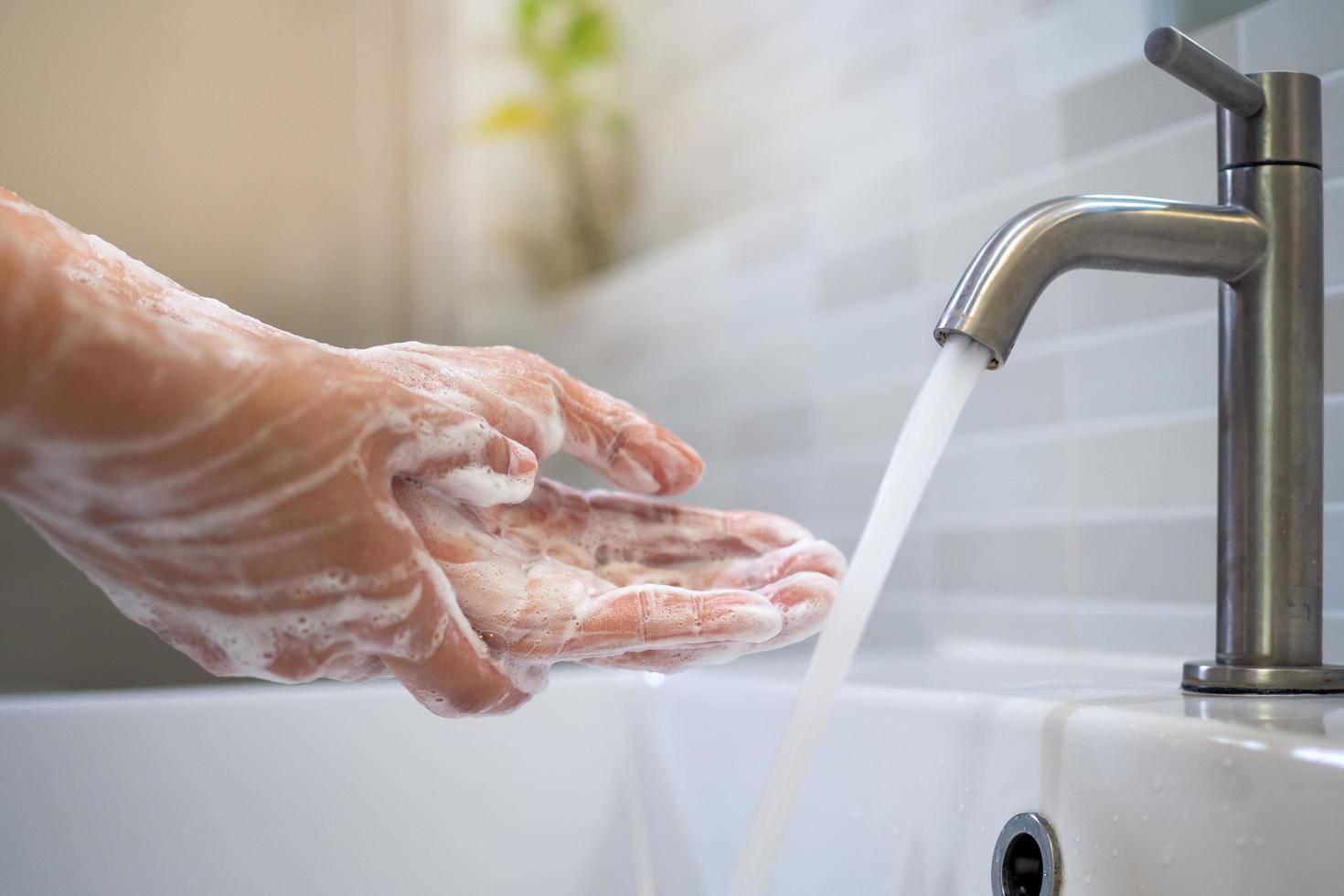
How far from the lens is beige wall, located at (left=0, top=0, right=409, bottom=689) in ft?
4.19

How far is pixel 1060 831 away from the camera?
52cm

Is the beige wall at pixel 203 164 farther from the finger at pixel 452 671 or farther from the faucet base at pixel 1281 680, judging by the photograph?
the faucet base at pixel 1281 680

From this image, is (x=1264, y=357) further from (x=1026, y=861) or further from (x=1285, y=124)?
(x=1026, y=861)

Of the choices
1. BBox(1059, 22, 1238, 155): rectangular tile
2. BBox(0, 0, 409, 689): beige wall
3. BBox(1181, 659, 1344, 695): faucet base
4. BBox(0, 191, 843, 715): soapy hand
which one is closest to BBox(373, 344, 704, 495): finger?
BBox(0, 191, 843, 715): soapy hand

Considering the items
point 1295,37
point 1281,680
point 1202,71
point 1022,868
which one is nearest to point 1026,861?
point 1022,868

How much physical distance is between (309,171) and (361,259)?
0.13m

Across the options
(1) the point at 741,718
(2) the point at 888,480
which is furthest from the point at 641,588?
(1) the point at 741,718

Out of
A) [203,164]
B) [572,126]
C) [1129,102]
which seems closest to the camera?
[1129,102]

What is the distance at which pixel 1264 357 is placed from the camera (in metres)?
0.58

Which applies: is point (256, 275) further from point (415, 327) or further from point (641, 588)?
point (641, 588)

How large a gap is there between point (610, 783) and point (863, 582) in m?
0.43

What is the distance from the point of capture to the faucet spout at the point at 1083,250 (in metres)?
0.51

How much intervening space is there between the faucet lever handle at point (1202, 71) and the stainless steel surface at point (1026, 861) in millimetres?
348

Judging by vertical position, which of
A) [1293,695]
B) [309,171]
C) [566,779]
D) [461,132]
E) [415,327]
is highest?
[461,132]
